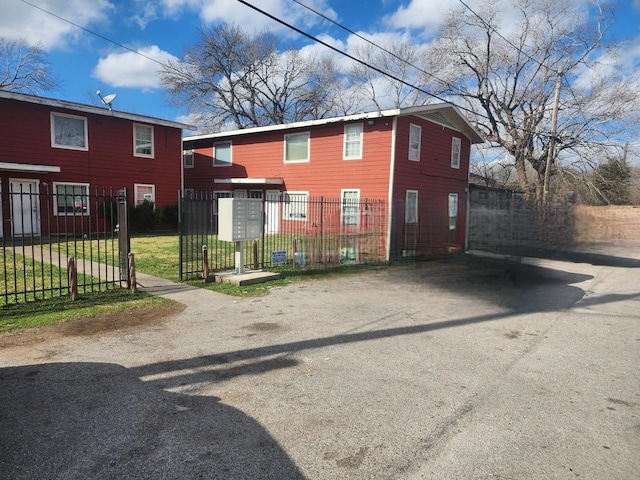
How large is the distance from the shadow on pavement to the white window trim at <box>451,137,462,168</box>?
16764 mm

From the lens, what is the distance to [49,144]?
15977mm

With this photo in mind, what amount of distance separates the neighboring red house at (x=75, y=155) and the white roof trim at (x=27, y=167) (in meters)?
0.03

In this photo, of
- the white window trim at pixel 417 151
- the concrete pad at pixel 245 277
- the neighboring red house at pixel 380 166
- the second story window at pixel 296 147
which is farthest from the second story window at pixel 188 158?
the concrete pad at pixel 245 277

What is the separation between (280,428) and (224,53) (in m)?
40.2

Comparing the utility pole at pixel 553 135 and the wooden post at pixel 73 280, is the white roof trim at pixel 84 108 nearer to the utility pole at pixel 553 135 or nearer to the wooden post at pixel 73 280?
the wooden post at pixel 73 280

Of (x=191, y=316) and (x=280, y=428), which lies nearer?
(x=280, y=428)

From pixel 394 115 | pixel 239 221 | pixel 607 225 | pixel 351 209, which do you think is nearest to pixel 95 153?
pixel 351 209

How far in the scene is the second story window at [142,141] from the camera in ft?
60.3

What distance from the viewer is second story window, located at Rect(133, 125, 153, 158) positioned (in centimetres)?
1838

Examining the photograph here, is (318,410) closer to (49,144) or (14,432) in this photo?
(14,432)

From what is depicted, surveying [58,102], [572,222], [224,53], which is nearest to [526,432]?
[58,102]

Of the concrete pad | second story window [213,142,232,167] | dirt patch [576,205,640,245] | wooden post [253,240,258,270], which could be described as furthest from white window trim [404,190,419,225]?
dirt patch [576,205,640,245]

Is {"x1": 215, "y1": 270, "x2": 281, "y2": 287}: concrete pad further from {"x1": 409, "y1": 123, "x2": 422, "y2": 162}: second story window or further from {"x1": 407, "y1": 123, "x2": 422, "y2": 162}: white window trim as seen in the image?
{"x1": 409, "y1": 123, "x2": 422, "y2": 162}: second story window

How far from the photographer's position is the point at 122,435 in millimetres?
2893
